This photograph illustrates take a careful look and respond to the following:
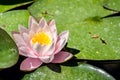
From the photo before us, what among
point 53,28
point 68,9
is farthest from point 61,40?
point 68,9

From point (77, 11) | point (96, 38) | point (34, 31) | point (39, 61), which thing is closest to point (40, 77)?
point (39, 61)

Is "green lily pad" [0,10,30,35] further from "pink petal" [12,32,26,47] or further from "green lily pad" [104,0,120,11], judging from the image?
"green lily pad" [104,0,120,11]

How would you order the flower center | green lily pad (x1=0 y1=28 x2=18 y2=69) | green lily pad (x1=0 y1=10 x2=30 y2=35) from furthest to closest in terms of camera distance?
green lily pad (x1=0 y1=10 x2=30 y2=35) < the flower center < green lily pad (x1=0 y1=28 x2=18 y2=69)

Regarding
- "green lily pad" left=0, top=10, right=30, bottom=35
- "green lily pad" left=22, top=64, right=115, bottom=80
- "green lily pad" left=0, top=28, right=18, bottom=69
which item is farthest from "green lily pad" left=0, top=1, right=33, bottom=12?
"green lily pad" left=22, top=64, right=115, bottom=80

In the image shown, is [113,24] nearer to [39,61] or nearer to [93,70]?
[93,70]

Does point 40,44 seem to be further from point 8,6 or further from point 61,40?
point 8,6

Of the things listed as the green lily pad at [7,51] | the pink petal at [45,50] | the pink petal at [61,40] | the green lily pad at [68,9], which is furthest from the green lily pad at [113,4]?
the green lily pad at [7,51]
